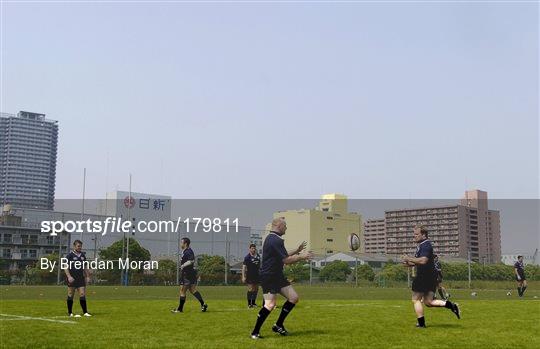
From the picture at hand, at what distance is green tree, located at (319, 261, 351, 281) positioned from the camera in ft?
308

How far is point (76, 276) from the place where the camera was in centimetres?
1689

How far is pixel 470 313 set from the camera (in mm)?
18422

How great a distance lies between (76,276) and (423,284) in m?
9.80

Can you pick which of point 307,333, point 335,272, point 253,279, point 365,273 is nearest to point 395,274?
point 365,273

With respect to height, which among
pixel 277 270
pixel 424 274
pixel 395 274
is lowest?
pixel 395 274

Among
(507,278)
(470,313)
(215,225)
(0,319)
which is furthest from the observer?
(215,225)

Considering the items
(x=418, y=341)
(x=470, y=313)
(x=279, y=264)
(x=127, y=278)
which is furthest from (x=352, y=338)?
(x=127, y=278)

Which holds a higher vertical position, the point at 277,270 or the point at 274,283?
the point at 277,270

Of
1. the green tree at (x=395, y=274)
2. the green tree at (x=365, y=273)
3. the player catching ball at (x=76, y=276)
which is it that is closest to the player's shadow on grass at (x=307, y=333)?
the player catching ball at (x=76, y=276)

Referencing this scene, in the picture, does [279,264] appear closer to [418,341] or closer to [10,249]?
[418,341]

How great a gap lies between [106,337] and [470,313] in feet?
39.3

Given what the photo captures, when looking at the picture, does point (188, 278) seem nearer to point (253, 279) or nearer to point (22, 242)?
point (253, 279)

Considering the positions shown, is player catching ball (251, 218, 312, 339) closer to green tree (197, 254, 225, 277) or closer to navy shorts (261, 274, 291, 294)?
navy shorts (261, 274, 291, 294)

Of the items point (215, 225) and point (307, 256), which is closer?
point (307, 256)
